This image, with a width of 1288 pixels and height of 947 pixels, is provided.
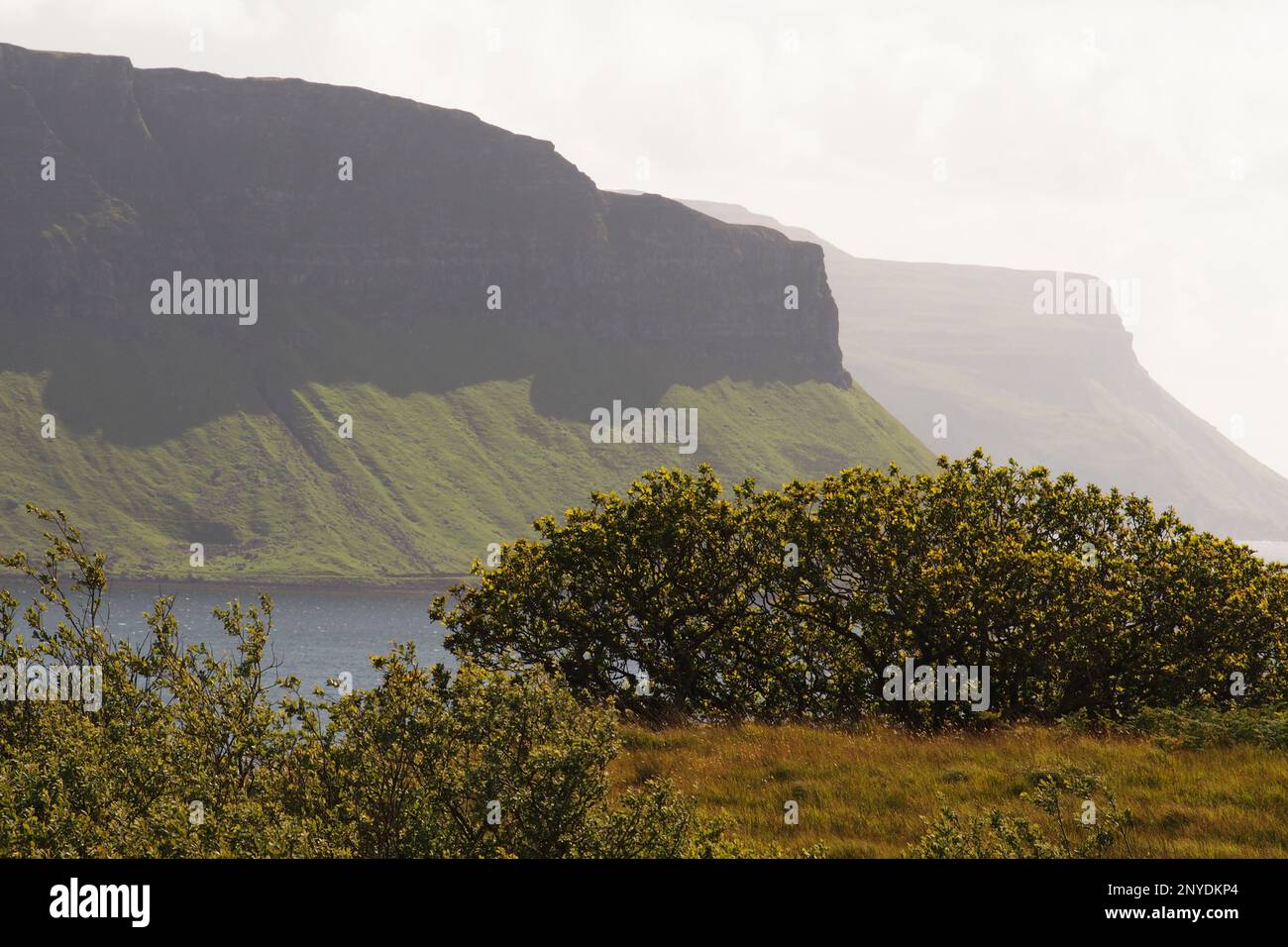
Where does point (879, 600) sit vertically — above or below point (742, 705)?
above

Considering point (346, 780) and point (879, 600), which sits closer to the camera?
point (346, 780)

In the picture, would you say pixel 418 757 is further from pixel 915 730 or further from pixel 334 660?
pixel 334 660

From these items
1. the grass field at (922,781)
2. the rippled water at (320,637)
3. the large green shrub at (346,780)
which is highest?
the large green shrub at (346,780)

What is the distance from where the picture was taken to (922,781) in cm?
1658

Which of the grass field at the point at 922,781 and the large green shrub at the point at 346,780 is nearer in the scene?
the large green shrub at the point at 346,780

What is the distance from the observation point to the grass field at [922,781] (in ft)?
44.9

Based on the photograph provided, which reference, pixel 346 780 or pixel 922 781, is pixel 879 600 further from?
pixel 346 780

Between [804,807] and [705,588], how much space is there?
8135mm

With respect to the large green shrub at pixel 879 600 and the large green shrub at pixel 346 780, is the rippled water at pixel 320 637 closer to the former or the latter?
the large green shrub at pixel 879 600

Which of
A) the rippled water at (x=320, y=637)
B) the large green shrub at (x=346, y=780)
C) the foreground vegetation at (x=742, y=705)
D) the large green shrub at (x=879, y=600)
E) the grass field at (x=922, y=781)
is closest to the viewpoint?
the large green shrub at (x=346, y=780)

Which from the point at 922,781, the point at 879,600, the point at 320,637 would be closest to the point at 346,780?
the point at 922,781

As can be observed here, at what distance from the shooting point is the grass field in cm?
1368

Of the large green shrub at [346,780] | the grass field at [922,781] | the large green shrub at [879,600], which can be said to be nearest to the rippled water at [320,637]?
the large green shrub at [879,600]

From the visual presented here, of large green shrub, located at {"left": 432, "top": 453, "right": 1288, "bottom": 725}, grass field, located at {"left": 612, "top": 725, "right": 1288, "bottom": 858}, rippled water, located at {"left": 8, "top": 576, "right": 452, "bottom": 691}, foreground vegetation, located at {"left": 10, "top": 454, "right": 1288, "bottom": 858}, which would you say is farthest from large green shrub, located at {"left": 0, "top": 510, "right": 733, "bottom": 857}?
rippled water, located at {"left": 8, "top": 576, "right": 452, "bottom": 691}
